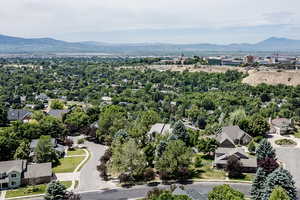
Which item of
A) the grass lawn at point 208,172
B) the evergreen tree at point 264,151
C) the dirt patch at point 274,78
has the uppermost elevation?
the dirt patch at point 274,78

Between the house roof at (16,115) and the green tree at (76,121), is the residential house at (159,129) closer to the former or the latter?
the green tree at (76,121)

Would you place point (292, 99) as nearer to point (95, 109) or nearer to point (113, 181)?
point (95, 109)

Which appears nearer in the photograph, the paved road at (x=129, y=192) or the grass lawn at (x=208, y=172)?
the paved road at (x=129, y=192)

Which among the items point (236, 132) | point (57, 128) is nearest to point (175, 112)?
point (236, 132)

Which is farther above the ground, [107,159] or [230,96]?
[230,96]

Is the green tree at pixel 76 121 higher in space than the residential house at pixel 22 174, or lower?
higher

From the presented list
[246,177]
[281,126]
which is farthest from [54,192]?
[281,126]

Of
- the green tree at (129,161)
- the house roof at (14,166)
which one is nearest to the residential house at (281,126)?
the green tree at (129,161)

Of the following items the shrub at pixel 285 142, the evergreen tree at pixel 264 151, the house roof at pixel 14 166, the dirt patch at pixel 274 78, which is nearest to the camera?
the house roof at pixel 14 166
